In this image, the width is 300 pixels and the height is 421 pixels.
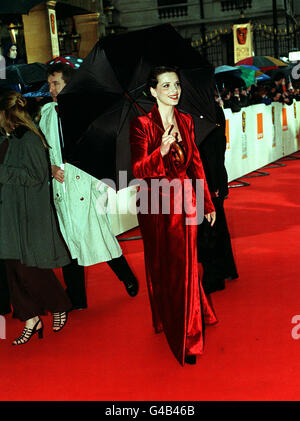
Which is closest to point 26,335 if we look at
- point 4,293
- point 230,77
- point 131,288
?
point 4,293

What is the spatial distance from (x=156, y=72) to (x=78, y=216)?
1.61 metres

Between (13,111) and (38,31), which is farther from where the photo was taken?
(38,31)

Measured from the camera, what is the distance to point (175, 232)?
3.85 meters

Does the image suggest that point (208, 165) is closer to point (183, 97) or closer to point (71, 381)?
point (183, 97)

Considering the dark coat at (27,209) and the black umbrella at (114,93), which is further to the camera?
the dark coat at (27,209)

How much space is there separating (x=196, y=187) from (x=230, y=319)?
1139 millimetres

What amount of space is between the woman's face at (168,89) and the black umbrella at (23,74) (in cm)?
548

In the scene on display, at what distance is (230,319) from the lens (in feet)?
15.0

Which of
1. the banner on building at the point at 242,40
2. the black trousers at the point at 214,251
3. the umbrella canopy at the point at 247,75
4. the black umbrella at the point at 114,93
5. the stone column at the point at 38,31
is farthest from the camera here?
the banner on building at the point at 242,40

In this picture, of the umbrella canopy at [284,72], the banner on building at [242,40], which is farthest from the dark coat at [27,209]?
the banner on building at [242,40]

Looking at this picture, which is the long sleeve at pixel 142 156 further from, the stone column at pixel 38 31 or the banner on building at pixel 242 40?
the banner on building at pixel 242 40

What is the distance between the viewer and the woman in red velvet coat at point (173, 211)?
380cm

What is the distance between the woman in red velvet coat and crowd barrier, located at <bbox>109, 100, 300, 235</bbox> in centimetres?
713

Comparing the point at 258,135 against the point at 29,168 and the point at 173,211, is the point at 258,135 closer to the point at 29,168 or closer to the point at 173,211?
the point at 29,168
